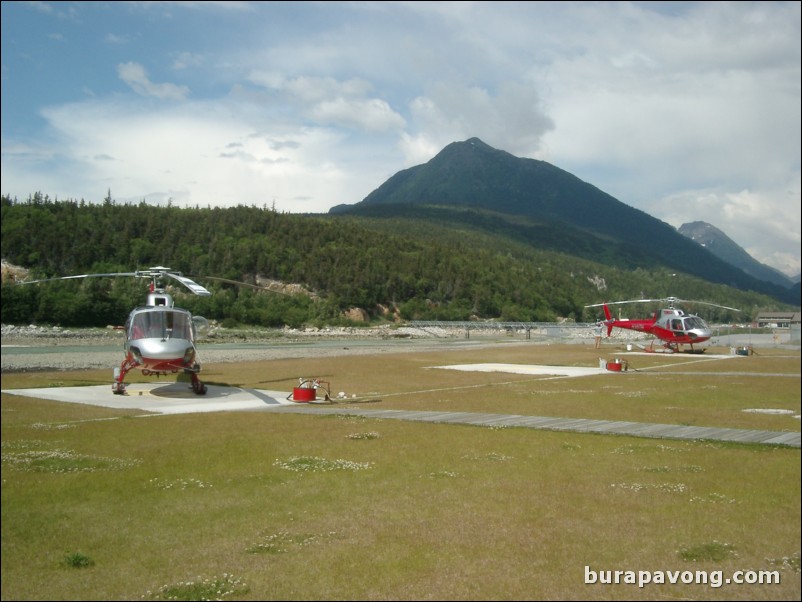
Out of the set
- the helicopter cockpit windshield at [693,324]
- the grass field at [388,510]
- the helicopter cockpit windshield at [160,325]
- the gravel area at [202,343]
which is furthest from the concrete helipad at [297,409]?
the helicopter cockpit windshield at [693,324]

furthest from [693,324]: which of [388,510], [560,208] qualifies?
[388,510]

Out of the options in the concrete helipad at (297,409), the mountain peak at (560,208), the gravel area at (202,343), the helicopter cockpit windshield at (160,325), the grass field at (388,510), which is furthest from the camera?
the mountain peak at (560,208)

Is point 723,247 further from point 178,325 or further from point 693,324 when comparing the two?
point 693,324

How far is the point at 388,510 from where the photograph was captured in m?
8.84

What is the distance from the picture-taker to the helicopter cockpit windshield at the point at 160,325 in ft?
66.8

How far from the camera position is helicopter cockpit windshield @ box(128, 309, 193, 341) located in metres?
20.4

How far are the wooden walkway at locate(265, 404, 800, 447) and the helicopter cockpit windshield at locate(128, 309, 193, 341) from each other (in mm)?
3714

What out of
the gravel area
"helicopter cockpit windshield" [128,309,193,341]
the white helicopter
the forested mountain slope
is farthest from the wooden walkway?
the gravel area

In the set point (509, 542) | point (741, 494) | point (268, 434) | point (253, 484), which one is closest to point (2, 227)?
point (268, 434)

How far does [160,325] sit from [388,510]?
13699mm

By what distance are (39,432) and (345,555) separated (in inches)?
391

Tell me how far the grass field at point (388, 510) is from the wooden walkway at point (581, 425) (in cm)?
65

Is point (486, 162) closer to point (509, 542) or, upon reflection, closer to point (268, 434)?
point (268, 434)

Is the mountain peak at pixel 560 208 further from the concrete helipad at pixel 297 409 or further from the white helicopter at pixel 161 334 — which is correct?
the white helicopter at pixel 161 334
